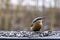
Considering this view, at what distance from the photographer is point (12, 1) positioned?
261 centimetres

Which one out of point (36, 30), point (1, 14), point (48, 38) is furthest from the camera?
point (1, 14)

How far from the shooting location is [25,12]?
255 centimetres

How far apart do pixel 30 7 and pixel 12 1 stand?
245 millimetres

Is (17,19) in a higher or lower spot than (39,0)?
lower

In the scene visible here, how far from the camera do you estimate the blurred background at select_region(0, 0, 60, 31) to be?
258 cm

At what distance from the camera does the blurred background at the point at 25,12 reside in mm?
2584

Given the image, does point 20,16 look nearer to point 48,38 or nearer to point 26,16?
point 26,16

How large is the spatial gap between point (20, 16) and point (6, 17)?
0.18m

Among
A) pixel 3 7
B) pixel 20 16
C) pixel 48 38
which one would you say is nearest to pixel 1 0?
pixel 3 7

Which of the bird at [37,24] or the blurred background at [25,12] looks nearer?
the bird at [37,24]

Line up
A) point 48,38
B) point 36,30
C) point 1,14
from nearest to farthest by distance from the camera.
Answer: point 48,38 → point 36,30 → point 1,14

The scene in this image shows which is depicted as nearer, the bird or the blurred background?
the bird

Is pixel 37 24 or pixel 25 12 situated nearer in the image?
pixel 37 24

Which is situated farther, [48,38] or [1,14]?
[1,14]
